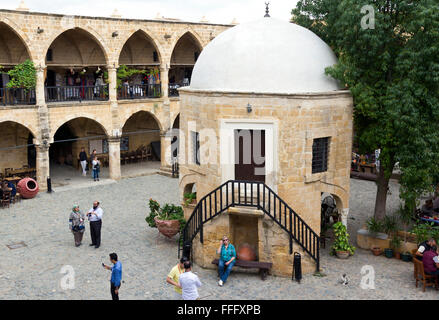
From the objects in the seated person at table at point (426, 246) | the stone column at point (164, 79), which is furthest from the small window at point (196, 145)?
the stone column at point (164, 79)

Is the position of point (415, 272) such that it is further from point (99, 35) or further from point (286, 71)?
point (99, 35)

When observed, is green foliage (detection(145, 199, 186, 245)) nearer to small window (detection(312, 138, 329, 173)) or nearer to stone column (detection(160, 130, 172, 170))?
small window (detection(312, 138, 329, 173))

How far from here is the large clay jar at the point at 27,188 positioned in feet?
A: 65.6

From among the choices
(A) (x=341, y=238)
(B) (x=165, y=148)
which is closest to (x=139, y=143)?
(B) (x=165, y=148)

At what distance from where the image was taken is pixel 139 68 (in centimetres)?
2700

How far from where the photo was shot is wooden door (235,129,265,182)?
40.0 feet

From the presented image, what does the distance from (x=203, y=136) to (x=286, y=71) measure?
2627 mm

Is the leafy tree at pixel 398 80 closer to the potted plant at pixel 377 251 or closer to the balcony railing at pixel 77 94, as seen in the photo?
the potted plant at pixel 377 251

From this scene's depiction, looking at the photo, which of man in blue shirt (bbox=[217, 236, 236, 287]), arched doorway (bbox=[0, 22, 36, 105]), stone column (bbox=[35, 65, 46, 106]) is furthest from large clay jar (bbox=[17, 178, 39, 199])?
man in blue shirt (bbox=[217, 236, 236, 287])

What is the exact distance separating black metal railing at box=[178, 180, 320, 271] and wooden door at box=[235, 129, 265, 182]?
0.30 metres

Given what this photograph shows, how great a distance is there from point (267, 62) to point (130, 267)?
20.4 feet

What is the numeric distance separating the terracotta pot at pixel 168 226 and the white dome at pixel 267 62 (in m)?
3.91

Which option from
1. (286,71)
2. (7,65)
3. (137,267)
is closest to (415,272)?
(286,71)

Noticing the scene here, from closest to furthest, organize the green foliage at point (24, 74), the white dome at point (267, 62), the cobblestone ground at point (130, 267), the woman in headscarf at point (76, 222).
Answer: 1. the cobblestone ground at point (130, 267)
2. the white dome at point (267, 62)
3. the woman in headscarf at point (76, 222)
4. the green foliage at point (24, 74)
